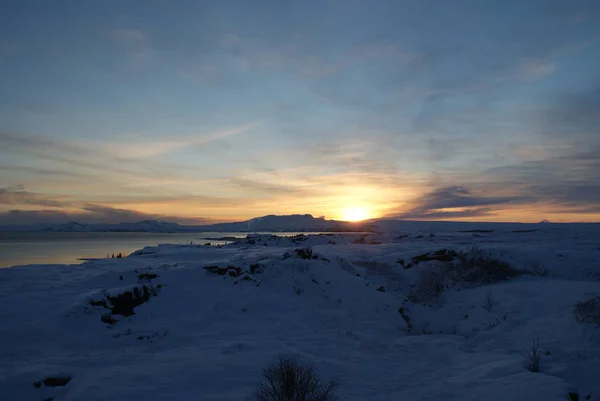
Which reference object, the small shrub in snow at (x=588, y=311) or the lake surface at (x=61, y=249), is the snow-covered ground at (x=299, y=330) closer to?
the small shrub in snow at (x=588, y=311)

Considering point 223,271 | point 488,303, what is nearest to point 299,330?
point 223,271

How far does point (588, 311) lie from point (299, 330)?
7.65 metres

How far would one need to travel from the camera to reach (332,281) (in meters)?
15.1

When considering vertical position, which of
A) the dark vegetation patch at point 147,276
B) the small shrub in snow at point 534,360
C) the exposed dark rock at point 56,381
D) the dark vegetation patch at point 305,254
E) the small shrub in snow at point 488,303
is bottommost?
the small shrub in snow at point 534,360

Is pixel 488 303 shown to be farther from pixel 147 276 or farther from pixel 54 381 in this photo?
pixel 54 381

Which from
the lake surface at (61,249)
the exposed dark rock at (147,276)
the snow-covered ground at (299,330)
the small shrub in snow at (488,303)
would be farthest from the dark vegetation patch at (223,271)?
the lake surface at (61,249)

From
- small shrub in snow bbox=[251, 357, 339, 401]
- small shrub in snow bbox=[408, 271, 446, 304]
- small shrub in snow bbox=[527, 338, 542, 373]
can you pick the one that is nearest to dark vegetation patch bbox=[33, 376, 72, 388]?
small shrub in snow bbox=[251, 357, 339, 401]

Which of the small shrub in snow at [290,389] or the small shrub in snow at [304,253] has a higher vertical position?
the small shrub in snow at [304,253]

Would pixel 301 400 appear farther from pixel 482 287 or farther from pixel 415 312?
pixel 482 287

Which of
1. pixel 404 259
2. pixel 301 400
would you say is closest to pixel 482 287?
pixel 404 259

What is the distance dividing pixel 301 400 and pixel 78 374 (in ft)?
15.1

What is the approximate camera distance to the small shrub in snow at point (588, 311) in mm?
9219

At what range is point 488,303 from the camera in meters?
12.5

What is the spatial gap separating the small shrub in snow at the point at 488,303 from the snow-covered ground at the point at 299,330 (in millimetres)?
80
